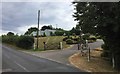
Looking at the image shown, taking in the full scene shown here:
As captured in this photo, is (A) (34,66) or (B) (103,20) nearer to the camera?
(B) (103,20)

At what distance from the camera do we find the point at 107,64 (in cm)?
2452

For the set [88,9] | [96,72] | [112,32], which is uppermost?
[88,9]

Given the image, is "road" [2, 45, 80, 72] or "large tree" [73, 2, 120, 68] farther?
"road" [2, 45, 80, 72]

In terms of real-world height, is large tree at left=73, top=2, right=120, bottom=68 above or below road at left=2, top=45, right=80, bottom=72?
above

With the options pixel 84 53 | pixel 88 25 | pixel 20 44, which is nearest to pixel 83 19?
pixel 88 25

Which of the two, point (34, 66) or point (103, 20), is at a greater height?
point (103, 20)

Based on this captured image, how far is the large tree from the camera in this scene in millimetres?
19603

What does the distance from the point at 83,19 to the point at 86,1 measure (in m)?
1.52

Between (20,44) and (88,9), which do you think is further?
(20,44)

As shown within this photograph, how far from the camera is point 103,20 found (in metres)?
20.2

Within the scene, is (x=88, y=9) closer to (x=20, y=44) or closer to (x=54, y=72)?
(x=54, y=72)

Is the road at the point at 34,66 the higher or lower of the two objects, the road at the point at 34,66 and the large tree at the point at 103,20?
the lower

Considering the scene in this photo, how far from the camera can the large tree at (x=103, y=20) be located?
19603mm

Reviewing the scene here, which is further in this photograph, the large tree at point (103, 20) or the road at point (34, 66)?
the road at point (34, 66)
